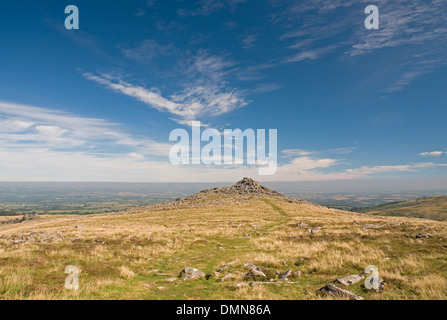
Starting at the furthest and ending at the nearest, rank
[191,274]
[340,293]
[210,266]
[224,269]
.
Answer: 1. [210,266]
2. [224,269]
3. [191,274]
4. [340,293]

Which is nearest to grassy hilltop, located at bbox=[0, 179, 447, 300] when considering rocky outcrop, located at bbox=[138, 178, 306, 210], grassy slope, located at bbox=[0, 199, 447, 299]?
grassy slope, located at bbox=[0, 199, 447, 299]

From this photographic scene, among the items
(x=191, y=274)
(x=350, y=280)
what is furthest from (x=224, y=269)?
(x=350, y=280)

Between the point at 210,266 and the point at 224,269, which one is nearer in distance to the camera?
the point at 224,269

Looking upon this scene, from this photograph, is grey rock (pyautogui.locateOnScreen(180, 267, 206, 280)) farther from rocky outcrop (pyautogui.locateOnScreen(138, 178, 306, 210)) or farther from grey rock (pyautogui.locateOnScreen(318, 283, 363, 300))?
rocky outcrop (pyautogui.locateOnScreen(138, 178, 306, 210))

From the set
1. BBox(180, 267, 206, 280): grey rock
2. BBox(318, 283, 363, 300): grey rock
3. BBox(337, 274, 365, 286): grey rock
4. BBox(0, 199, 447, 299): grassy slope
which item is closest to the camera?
BBox(318, 283, 363, 300): grey rock

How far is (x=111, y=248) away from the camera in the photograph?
22.2m

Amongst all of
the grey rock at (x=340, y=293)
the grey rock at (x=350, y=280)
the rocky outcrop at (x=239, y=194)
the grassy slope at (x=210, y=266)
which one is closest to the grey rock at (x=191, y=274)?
the grassy slope at (x=210, y=266)

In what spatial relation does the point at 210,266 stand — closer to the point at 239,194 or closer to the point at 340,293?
the point at 340,293

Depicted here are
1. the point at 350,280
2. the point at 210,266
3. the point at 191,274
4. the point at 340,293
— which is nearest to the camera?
the point at 340,293

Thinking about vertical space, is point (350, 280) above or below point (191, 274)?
above

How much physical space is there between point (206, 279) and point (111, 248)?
1330 centimetres
